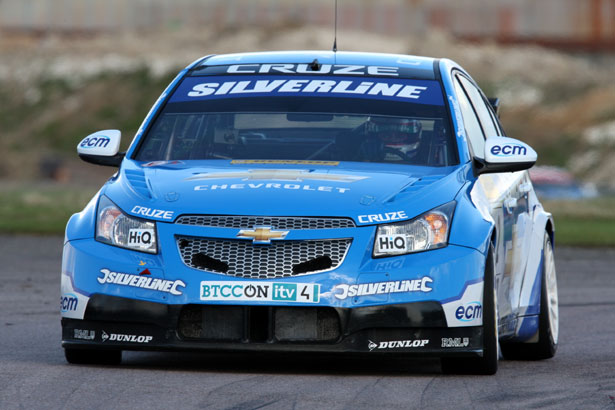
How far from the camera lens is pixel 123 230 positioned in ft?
21.6

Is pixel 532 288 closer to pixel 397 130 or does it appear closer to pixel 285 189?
pixel 397 130

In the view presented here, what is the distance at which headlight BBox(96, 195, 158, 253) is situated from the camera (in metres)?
6.49

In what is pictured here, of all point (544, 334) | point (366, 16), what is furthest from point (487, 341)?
point (366, 16)

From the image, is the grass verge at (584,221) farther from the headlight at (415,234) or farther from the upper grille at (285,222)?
the upper grille at (285,222)

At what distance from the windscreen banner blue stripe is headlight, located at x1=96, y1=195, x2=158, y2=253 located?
49.5 inches

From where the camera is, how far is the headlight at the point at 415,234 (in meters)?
6.40

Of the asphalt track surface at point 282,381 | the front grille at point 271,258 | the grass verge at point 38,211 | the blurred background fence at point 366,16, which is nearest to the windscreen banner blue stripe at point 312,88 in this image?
the asphalt track surface at point 282,381

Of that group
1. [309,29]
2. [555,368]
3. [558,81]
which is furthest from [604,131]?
[555,368]

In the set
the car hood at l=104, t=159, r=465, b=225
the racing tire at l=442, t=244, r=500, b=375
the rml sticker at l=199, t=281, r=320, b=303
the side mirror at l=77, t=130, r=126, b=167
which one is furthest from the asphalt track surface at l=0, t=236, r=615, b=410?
the side mirror at l=77, t=130, r=126, b=167

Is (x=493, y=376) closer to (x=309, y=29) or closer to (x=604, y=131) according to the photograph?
(x=604, y=131)

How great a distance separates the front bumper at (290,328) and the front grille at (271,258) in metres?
0.16

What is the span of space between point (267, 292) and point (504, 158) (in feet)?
5.13

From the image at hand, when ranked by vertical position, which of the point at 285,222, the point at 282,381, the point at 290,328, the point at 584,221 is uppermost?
the point at 285,222

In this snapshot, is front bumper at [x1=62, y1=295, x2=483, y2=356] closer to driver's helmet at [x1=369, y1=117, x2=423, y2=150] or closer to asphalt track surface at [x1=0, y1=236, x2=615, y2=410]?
asphalt track surface at [x1=0, y1=236, x2=615, y2=410]
